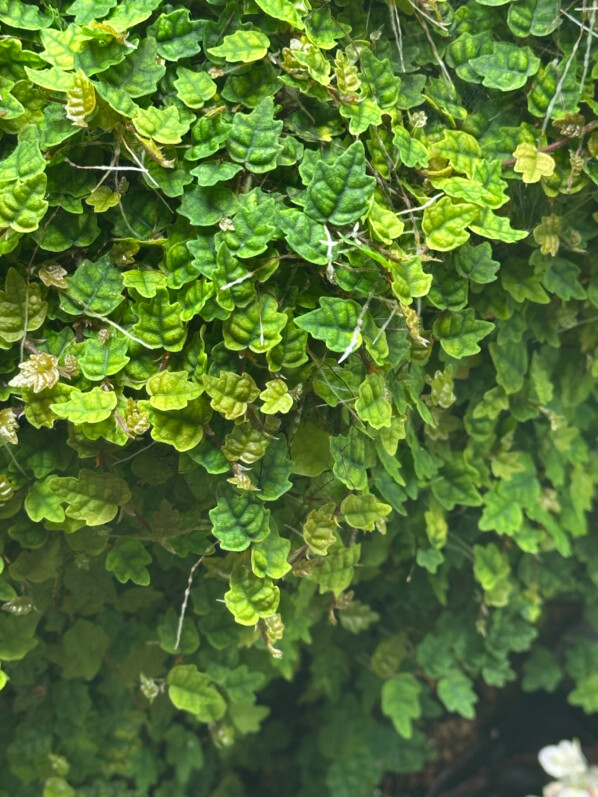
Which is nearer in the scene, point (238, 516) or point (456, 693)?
point (238, 516)

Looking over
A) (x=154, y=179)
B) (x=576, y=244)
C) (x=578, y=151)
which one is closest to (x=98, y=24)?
(x=154, y=179)

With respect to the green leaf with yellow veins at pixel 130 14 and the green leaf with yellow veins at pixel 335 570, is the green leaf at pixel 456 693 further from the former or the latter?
the green leaf with yellow veins at pixel 130 14

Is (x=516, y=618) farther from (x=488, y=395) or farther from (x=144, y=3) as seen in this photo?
(x=144, y=3)

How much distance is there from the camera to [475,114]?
1.32 m

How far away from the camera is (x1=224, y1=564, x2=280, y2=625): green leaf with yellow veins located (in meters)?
1.17

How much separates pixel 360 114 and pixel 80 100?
391 millimetres

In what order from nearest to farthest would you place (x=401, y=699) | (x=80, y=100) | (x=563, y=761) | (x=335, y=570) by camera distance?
(x=80, y=100), (x=335, y=570), (x=563, y=761), (x=401, y=699)

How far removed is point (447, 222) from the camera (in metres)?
1.16

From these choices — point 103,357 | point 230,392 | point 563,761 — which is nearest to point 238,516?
point 230,392

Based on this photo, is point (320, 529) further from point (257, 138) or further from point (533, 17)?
point (533, 17)

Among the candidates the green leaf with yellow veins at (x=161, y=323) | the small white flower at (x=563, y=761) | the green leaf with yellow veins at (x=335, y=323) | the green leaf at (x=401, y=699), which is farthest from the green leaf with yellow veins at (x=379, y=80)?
the small white flower at (x=563, y=761)

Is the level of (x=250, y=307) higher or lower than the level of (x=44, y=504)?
higher

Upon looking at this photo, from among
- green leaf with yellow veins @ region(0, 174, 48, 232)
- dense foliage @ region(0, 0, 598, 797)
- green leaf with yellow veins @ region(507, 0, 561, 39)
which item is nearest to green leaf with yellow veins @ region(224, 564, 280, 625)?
dense foliage @ region(0, 0, 598, 797)

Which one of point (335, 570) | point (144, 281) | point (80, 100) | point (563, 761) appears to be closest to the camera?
point (80, 100)
